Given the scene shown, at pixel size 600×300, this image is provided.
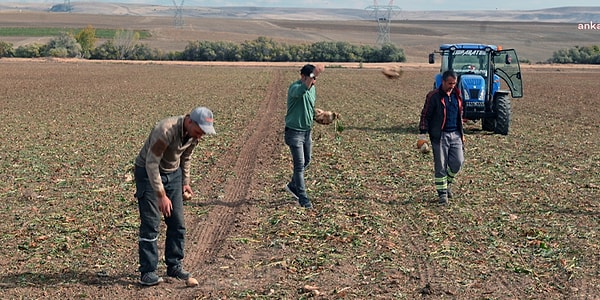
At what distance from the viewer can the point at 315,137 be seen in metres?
19.6

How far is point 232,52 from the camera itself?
323 ft

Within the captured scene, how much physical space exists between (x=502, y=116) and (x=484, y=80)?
Answer: 1.17 metres

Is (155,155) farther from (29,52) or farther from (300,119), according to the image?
(29,52)

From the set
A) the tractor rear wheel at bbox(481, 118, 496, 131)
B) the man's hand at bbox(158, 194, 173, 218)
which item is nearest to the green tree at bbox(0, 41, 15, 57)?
the tractor rear wheel at bbox(481, 118, 496, 131)

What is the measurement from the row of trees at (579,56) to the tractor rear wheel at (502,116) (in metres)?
79.1

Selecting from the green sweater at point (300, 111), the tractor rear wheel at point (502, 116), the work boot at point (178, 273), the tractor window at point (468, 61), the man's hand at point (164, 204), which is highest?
the tractor window at point (468, 61)

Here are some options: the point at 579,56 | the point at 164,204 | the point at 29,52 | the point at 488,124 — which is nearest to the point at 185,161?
the point at 164,204

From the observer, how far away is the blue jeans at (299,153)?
10750 millimetres

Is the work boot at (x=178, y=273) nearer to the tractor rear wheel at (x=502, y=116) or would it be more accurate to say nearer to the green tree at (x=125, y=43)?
the tractor rear wheel at (x=502, y=116)

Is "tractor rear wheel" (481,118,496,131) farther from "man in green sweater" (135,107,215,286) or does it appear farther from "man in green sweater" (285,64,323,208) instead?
"man in green sweater" (135,107,215,286)

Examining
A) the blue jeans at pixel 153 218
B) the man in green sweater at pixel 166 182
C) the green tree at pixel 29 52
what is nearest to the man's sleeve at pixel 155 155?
the man in green sweater at pixel 166 182

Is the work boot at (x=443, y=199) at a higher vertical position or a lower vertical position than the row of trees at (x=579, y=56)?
lower

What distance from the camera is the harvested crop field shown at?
7863 millimetres

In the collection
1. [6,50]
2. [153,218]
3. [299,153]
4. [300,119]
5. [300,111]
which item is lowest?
[153,218]
